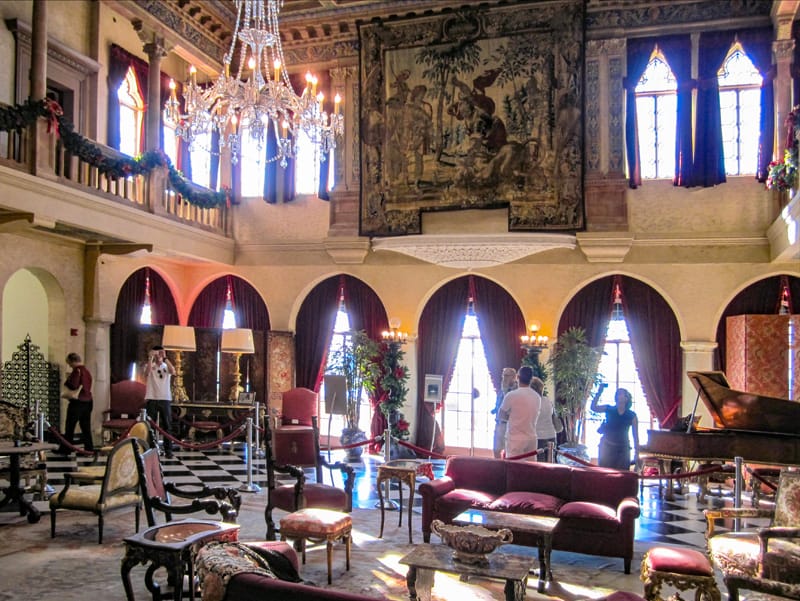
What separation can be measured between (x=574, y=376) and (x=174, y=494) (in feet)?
24.9

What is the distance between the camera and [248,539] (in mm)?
6738

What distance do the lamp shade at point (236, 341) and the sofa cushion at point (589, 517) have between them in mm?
7306

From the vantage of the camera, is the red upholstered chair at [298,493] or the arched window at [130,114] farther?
the arched window at [130,114]

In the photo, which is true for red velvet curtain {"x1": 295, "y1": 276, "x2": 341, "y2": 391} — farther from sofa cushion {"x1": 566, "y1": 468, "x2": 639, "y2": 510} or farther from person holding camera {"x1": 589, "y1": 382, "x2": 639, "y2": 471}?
sofa cushion {"x1": 566, "y1": 468, "x2": 639, "y2": 510}

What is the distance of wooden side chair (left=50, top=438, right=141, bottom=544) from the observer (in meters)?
6.47

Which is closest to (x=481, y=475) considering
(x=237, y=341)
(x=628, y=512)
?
(x=628, y=512)

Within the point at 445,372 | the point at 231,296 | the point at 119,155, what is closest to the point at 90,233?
the point at 119,155

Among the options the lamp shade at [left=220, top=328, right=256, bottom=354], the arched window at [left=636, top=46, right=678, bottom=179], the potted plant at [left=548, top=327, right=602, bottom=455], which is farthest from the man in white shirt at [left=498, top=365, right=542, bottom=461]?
the arched window at [left=636, top=46, right=678, bottom=179]

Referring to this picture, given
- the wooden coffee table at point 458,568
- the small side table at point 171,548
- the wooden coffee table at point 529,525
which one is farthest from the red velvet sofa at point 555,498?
the small side table at point 171,548

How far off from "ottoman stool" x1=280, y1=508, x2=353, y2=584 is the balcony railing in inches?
226

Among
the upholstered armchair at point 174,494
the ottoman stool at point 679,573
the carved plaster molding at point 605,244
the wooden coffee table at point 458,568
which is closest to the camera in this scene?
the wooden coffee table at point 458,568

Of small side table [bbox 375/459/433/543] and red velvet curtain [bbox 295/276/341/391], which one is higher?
red velvet curtain [bbox 295/276/341/391]

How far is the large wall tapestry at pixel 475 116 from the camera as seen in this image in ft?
40.1

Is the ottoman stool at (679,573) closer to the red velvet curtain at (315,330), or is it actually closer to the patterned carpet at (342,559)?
the patterned carpet at (342,559)
